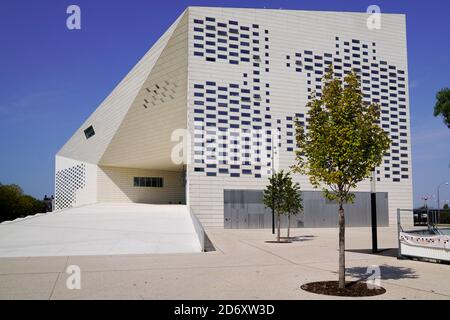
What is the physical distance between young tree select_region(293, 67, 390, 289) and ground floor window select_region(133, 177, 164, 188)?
50694 millimetres

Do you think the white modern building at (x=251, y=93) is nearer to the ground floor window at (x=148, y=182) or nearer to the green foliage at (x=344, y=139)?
the ground floor window at (x=148, y=182)

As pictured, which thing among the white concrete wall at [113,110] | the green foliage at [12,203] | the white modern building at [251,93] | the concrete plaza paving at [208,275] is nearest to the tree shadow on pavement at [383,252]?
the concrete plaza paving at [208,275]

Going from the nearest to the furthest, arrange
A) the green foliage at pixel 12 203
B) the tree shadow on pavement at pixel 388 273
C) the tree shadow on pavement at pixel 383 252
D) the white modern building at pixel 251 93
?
the tree shadow on pavement at pixel 388 273 → the tree shadow on pavement at pixel 383 252 → the white modern building at pixel 251 93 → the green foliage at pixel 12 203

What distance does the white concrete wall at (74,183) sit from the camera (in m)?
57.2

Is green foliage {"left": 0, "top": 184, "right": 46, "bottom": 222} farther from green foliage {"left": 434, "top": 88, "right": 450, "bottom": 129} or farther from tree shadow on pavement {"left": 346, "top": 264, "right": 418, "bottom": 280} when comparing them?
tree shadow on pavement {"left": 346, "top": 264, "right": 418, "bottom": 280}

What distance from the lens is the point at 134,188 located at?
59.9 metres

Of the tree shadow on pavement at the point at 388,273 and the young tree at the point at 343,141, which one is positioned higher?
the young tree at the point at 343,141

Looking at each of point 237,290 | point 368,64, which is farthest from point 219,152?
point 237,290

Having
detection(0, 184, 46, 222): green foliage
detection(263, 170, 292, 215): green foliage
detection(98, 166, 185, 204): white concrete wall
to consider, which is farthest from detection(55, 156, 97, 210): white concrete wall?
detection(263, 170, 292, 215): green foliage

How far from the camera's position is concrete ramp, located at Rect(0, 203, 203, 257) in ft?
61.3

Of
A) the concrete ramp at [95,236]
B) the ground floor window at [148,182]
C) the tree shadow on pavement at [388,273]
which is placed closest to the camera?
the tree shadow on pavement at [388,273]

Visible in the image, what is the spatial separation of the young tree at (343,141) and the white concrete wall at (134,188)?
1887 inches

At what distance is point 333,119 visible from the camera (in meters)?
11.6
